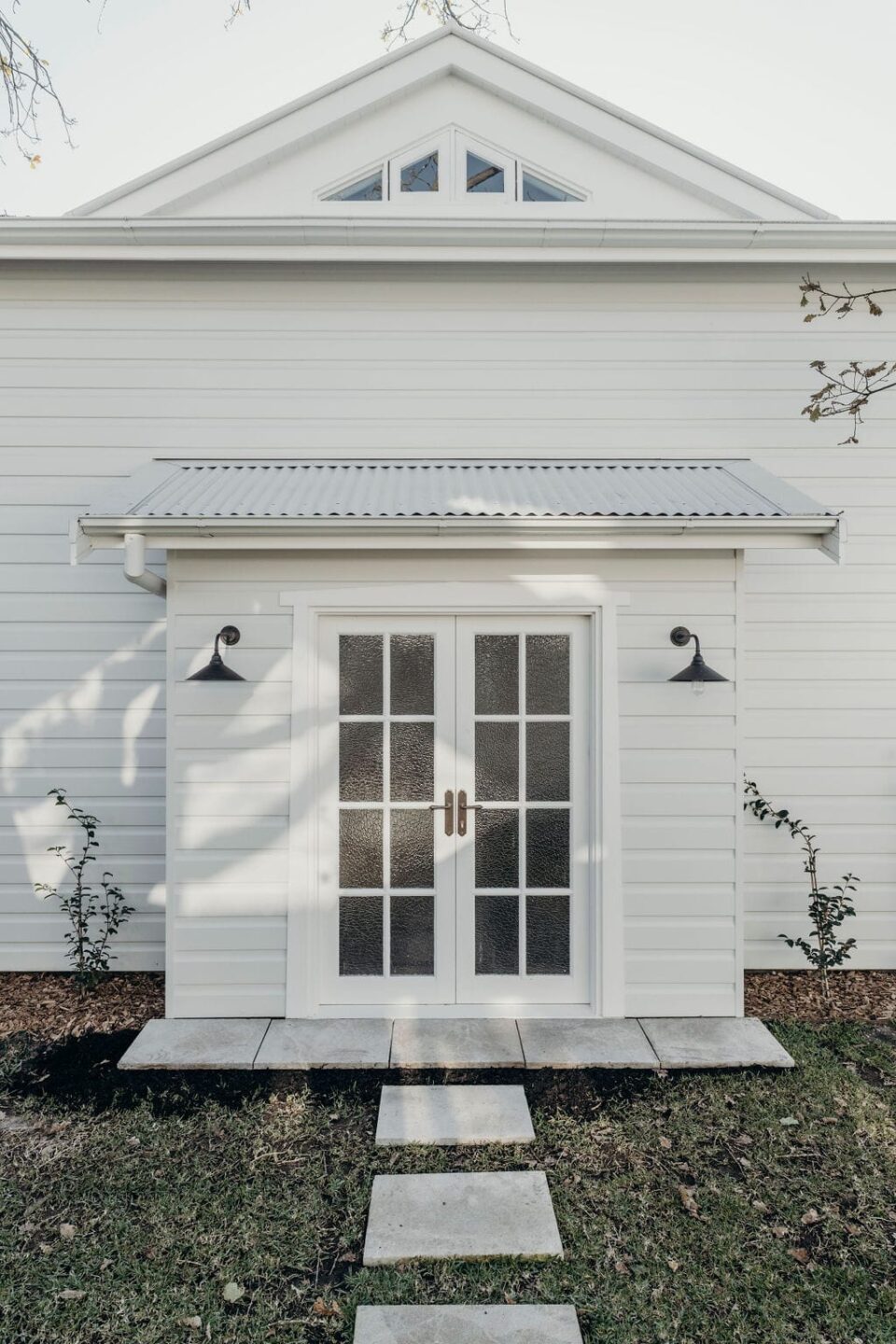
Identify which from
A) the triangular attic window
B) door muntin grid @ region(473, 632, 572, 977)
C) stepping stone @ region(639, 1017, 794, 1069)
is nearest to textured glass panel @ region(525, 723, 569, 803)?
door muntin grid @ region(473, 632, 572, 977)

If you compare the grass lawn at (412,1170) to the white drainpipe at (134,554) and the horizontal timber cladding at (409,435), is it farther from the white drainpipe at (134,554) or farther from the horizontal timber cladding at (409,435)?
the white drainpipe at (134,554)

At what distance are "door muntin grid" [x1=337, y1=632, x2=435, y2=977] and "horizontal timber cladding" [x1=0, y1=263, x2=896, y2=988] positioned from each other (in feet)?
5.43

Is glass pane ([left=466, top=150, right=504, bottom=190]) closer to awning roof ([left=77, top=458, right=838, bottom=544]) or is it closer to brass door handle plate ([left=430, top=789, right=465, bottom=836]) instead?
awning roof ([left=77, top=458, right=838, bottom=544])

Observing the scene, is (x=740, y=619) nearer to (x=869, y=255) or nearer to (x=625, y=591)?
(x=625, y=591)

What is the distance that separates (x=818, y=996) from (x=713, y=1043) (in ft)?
4.07

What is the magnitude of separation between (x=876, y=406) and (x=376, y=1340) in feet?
19.6

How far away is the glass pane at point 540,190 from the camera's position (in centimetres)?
561

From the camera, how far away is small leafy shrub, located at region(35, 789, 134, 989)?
4992 millimetres

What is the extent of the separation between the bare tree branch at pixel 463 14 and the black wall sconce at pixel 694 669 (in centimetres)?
459

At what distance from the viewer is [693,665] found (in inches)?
164

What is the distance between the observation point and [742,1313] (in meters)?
2.48

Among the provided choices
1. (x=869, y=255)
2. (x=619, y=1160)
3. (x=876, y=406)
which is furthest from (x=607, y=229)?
(x=619, y=1160)

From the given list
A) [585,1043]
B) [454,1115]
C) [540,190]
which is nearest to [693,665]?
[585,1043]

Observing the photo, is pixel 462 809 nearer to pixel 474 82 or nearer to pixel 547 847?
pixel 547 847
